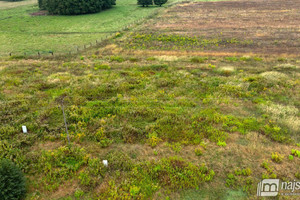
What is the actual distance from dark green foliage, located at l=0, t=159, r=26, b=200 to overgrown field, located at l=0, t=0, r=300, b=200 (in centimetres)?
51

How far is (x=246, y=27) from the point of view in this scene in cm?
4325

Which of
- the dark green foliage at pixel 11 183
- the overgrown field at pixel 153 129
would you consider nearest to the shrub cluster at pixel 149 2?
the overgrown field at pixel 153 129

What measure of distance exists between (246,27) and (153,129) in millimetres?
39203

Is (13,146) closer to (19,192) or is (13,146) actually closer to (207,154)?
(19,192)

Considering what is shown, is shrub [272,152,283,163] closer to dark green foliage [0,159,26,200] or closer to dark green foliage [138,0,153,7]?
dark green foliage [0,159,26,200]

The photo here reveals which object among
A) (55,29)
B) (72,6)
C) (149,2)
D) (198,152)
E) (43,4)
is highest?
(43,4)

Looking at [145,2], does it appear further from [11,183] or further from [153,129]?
[11,183]

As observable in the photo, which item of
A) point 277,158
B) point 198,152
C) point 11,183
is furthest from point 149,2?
point 11,183

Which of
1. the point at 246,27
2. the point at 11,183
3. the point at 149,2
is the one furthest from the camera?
the point at 149,2

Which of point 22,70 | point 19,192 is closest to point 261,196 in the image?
point 19,192

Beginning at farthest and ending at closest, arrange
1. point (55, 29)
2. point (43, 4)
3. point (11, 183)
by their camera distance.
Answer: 1. point (43, 4)
2. point (55, 29)
3. point (11, 183)

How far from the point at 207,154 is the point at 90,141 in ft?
21.9

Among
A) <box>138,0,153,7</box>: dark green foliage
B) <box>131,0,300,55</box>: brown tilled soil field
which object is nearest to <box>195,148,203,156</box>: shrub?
<box>131,0,300,55</box>: brown tilled soil field

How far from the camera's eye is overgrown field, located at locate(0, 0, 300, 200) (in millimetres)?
9820
